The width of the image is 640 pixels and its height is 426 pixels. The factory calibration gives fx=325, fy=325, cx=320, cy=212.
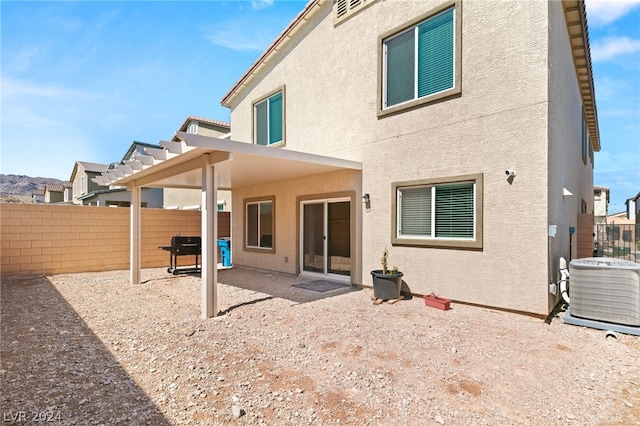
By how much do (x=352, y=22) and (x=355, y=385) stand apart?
8.70 m

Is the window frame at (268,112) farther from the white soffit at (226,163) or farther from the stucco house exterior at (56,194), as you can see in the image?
the stucco house exterior at (56,194)

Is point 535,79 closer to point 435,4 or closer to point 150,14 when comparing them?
point 435,4

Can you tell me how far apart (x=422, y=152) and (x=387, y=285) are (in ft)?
9.65

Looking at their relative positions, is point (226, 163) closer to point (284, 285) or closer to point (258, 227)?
point (284, 285)

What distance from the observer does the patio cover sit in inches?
226

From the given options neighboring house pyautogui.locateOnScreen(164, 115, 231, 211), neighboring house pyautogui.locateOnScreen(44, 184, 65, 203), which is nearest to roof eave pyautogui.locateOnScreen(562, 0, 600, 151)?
neighboring house pyautogui.locateOnScreen(164, 115, 231, 211)

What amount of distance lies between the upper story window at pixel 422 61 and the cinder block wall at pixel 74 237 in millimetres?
9516

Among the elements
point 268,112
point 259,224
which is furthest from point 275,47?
point 259,224

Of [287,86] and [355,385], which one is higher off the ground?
[287,86]

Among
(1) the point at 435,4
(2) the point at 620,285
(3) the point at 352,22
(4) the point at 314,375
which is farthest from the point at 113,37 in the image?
(2) the point at 620,285

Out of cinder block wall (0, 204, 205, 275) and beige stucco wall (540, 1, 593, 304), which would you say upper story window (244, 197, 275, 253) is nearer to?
cinder block wall (0, 204, 205, 275)

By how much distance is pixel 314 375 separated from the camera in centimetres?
363

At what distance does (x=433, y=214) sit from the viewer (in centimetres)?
685

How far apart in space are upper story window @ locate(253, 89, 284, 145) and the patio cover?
2.17 metres
